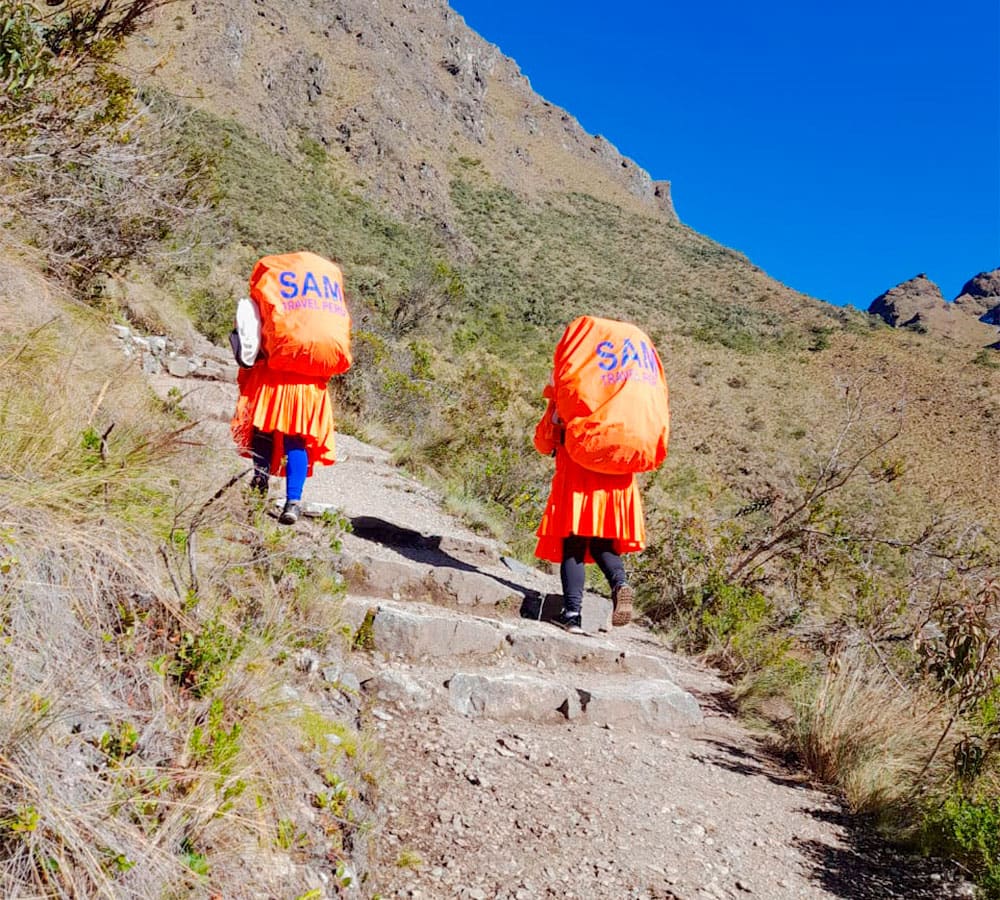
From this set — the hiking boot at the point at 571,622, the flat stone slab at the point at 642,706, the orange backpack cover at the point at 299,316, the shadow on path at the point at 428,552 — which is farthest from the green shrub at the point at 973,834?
the orange backpack cover at the point at 299,316

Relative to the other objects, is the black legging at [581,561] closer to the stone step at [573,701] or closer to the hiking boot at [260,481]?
the stone step at [573,701]

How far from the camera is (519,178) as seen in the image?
169ft

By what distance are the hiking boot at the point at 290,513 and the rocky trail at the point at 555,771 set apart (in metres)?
0.13

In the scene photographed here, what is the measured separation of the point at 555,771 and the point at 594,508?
1.50 meters

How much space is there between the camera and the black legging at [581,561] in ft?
13.6

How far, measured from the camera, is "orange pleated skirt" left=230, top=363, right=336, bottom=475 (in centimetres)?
403

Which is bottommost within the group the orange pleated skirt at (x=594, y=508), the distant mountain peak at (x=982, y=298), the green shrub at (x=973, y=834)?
the green shrub at (x=973, y=834)

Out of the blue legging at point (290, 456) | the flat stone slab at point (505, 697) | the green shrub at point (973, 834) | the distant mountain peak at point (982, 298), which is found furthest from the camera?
the distant mountain peak at point (982, 298)

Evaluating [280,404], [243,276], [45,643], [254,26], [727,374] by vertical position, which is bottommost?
[45,643]

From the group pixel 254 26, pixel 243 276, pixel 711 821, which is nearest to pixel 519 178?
pixel 254 26

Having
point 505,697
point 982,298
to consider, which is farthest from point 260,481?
point 982,298

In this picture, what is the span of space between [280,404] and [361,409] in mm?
5018

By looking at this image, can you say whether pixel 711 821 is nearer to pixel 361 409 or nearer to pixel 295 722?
pixel 295 722

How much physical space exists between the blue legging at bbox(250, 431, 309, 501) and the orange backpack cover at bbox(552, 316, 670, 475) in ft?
4.75
